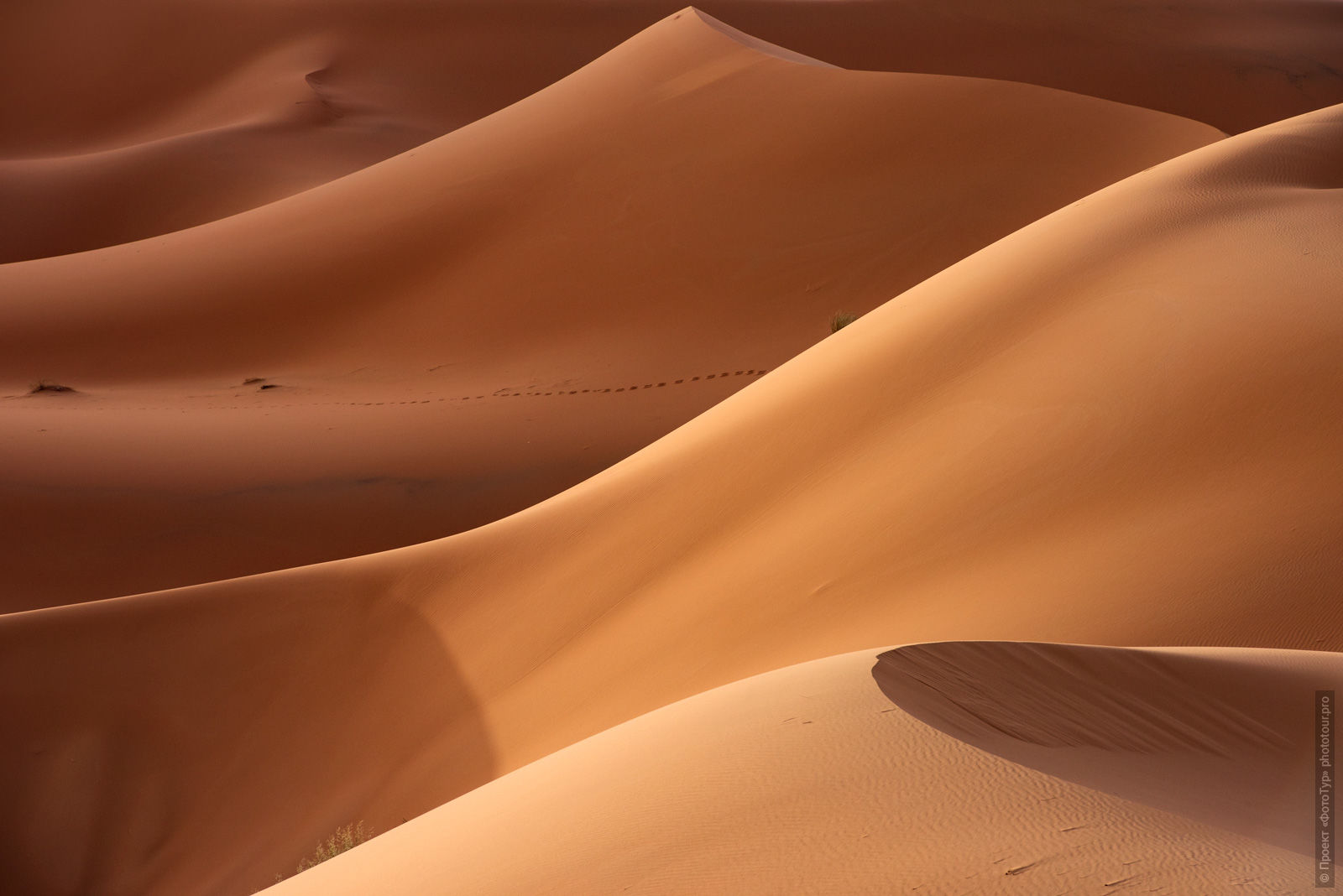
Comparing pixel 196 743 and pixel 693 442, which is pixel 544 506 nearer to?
pixel 693 442

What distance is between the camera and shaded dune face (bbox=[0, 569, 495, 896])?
19.0ft

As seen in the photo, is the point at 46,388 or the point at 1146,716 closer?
the point at 1146,716

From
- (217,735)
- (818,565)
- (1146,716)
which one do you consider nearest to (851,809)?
(1146,716)

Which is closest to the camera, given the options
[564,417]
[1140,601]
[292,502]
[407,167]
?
[1140,601]

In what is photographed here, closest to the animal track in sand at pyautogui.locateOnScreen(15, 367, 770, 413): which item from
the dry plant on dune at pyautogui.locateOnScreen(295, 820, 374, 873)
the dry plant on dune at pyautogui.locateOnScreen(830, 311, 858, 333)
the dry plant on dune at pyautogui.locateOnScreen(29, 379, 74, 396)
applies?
the dry plant on dune at pyautogui.locateOnScreen(830, 311, 858, 333)

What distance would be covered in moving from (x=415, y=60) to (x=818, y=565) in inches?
1167

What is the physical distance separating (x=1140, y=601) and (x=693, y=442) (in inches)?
142

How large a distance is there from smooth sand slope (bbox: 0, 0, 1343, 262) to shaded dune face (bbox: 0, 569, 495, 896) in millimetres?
18935

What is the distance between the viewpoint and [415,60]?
106 feet

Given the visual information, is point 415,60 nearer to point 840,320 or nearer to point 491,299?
point 491,299

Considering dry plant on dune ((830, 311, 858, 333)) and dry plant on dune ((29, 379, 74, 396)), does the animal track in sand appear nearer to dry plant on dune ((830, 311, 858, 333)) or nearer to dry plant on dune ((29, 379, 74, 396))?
dry plant on dune ((830, 311, 858, 333))

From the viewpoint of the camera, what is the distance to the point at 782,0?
33.0 metres

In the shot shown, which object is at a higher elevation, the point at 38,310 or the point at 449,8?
A: the point at 449,8

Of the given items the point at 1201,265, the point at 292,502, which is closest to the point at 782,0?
the point at 292,502
